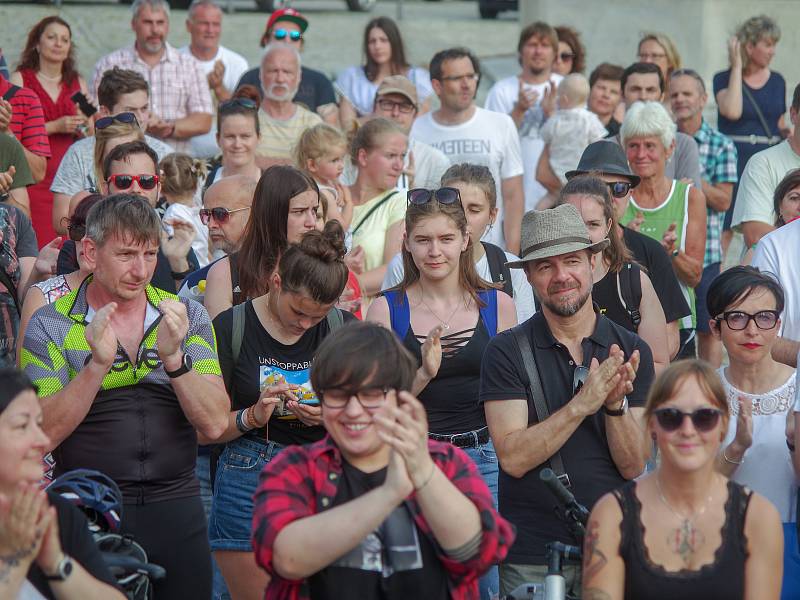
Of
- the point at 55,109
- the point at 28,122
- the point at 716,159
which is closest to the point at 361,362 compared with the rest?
the point at 28,122

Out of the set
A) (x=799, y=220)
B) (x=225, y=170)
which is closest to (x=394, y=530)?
(x=799, y=220)

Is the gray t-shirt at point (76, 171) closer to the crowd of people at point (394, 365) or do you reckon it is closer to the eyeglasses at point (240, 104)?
the crowd of people at point (394, 365)

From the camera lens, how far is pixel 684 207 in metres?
7.37

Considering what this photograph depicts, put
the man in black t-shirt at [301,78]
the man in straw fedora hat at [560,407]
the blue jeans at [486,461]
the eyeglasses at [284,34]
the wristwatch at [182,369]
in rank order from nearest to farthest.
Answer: the man in straw fedora hat at [560,407], the wristwatch at [182,369], the blue jeans at [486,461], the man in black t-shirt at [301,78], the eyeglasses at [284,34]

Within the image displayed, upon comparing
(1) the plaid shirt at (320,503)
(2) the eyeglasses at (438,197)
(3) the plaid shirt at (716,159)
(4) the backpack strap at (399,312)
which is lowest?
(1) the plaid shirt at (320,503)

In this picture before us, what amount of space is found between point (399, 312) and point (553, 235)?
0.86 metres

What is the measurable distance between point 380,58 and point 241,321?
580 centimetres

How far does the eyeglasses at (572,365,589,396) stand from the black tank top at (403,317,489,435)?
725mm

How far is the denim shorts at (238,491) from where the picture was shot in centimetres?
511

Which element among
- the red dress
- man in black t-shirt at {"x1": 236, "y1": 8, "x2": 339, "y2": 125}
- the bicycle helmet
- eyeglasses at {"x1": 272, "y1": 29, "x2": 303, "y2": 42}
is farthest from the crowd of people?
eyeglasses at {"x1": 272, "y1": 29, "x2": 303, "y2": 42}

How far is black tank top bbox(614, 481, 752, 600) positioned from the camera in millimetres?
3740

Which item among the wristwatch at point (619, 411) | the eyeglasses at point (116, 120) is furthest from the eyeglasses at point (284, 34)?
the wristwatch at point (619, 411)

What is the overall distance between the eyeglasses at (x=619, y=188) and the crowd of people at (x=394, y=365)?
0.04ft

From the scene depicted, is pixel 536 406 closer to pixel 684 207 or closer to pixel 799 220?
pixel 799 220
